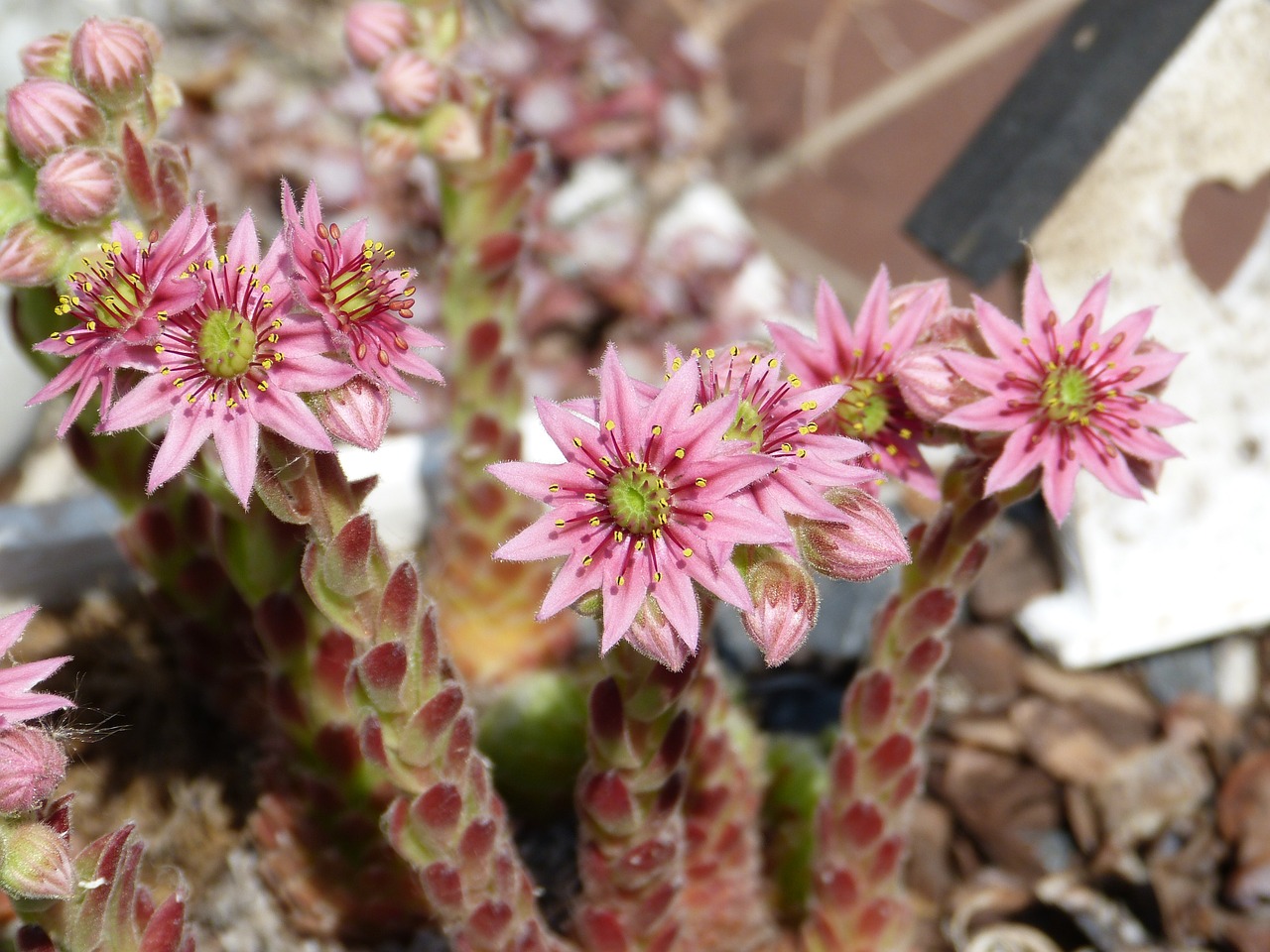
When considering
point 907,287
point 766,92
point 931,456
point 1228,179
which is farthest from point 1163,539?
point 766,92

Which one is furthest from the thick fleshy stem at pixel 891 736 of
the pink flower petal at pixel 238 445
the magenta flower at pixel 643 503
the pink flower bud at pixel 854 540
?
the pink flower petal at pixel 238 445

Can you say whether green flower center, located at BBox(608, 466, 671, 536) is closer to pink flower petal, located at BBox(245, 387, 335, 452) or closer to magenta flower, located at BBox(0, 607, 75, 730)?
pink flower petal, located at BBox(245, 387, 335, 452)

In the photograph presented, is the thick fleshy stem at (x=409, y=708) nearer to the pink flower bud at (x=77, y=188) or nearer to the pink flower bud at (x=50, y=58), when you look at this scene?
the pink flower bud at (x=77, y=188)

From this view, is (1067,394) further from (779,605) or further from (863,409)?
(779,605)

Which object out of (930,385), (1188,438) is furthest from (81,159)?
(1188,438)

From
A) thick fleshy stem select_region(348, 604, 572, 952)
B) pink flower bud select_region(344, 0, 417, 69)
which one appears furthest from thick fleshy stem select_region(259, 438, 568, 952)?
pink flower bud select_region(344, 0, 417, 69)
